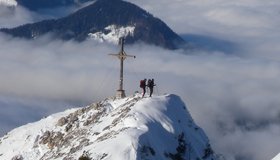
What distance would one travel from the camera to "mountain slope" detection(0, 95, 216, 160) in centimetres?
8519

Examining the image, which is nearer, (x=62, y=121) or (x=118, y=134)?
(x=118, y=134)

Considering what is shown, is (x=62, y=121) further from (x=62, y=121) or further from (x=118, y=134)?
(x=118, y=134)

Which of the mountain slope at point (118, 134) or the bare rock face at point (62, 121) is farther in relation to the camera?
the bare rock face at point (62, 121)

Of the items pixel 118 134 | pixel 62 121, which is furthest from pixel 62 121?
pixel 118 134

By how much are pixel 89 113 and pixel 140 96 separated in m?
8.07

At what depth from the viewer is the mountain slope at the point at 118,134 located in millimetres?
85188

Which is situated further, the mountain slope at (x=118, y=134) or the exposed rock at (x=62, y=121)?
the exposed rock at (x=62, y=121)

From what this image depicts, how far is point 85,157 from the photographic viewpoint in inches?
3292

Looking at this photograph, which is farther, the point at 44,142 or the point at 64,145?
the point at 44,142

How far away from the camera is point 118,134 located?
87938 millimetres

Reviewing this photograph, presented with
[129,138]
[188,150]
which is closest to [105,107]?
[188,150]

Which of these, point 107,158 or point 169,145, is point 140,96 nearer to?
point 169,145

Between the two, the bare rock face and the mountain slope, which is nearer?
the mountain slope

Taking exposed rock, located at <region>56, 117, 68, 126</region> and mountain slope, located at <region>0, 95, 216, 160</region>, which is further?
exposed rock, located at <region>56, 117, 68, 126</region>
